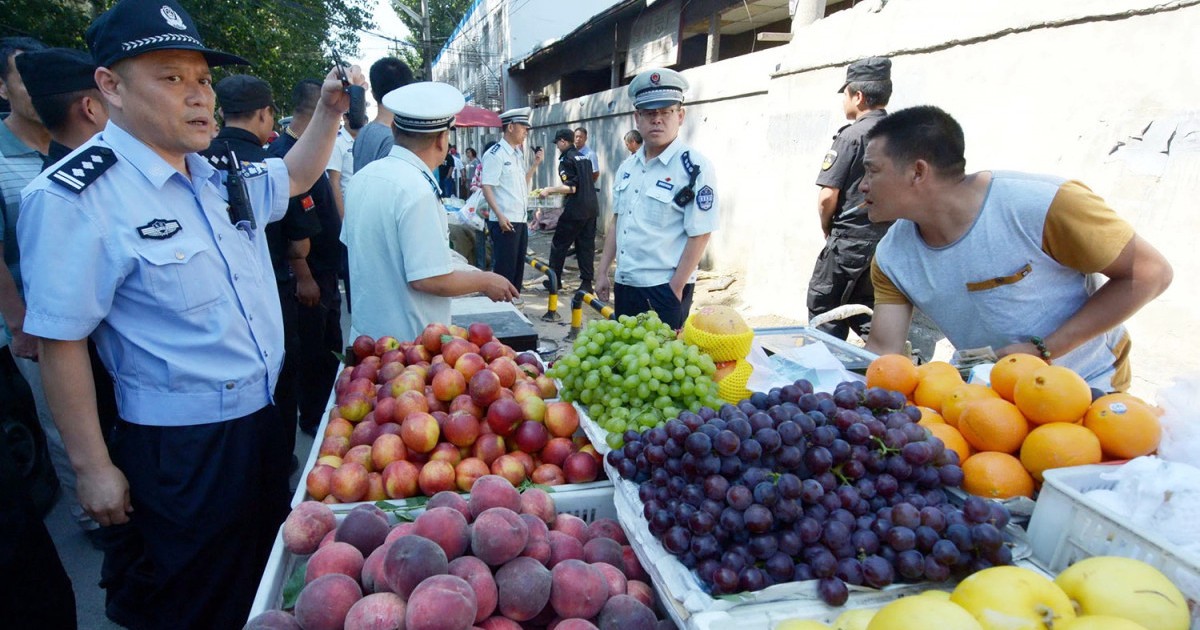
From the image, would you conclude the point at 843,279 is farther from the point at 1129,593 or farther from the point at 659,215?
the point at 1129,593

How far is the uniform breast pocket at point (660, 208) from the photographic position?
3.84 meters

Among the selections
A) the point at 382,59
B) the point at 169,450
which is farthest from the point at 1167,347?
the point at 382,59

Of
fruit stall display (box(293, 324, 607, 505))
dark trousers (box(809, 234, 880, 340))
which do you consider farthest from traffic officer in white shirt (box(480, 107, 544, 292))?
fruit stall display (box(293, 324, 607, 505))

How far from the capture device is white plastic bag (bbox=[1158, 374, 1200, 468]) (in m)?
1.40

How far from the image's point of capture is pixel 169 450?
6.09 ft

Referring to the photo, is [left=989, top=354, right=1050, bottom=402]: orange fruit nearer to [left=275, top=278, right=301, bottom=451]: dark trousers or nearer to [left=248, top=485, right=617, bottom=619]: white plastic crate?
[left=248, top=485, right=617, bottom=619]: white plastic crate

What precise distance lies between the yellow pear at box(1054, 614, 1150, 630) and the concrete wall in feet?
11.7

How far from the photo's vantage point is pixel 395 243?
2.74 m

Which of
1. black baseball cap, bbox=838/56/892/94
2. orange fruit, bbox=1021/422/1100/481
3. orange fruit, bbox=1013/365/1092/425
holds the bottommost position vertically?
orange fruit, bbox=1021/422/1100/481

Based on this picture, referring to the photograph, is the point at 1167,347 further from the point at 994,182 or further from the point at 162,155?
the point at 162,155

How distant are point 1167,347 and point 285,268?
549 cm

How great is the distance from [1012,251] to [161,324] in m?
2.96

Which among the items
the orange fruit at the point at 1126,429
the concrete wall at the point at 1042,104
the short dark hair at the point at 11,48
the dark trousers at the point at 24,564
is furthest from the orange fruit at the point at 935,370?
the short dark hair at the point at 11,48

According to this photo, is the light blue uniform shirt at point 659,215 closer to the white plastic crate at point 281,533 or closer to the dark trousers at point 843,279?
the dark trousers at point 843,279
